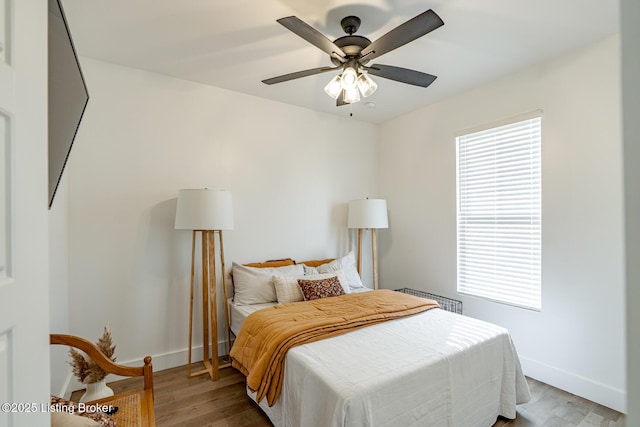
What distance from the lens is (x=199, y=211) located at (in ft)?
8.69

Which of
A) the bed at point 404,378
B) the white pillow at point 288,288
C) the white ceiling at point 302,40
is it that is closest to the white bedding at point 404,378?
the bed at point 404,378

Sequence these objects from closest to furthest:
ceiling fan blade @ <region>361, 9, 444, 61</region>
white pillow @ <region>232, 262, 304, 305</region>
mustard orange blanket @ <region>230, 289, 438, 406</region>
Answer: ceiling fan blade @ <region>361, 9, 444, 61</region> → mustard orange blanket @ <region>230, 289, 438, 406</region> → white pillow @ <region>232, 262, 304, 305</region>

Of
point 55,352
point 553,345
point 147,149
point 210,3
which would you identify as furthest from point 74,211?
point 553,345

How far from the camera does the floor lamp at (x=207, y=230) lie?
265 cm

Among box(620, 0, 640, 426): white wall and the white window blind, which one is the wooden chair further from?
the white window blind

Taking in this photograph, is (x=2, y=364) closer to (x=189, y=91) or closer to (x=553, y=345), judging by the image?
(x=189, y=91)

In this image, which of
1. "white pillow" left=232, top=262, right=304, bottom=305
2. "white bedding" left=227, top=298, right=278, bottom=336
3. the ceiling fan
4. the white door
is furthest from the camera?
"white pillow" left=232, top=262, right=304, bottom=305

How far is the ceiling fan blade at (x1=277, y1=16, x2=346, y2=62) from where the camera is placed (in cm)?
164

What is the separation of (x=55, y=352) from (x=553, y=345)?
13.1ft

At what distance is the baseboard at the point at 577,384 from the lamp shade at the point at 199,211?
305 cm

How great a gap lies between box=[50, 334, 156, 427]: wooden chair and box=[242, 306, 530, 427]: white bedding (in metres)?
0.77

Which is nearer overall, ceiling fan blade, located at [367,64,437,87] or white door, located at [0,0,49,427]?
white door, located at [0,0,49,427]

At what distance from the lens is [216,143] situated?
128 inches

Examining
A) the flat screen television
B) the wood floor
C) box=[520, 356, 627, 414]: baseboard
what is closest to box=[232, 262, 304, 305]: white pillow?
the wood floor
